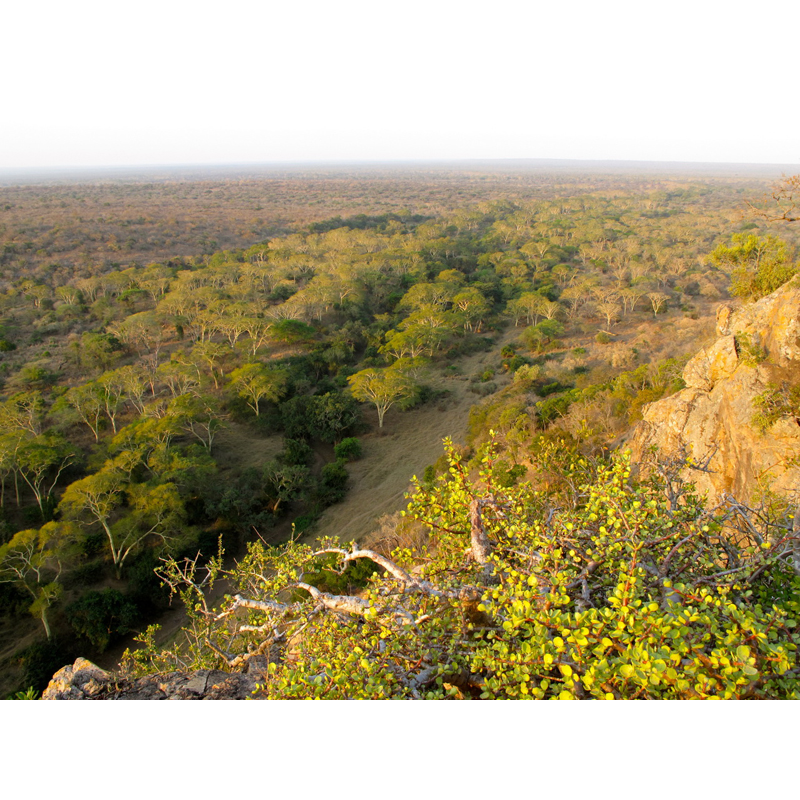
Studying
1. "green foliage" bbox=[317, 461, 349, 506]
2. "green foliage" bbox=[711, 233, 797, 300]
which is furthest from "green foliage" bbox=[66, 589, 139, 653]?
"green foliage" bbox=[711, 233, 797, 300]

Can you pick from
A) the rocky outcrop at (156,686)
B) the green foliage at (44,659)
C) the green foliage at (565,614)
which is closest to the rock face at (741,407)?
the green foliage at (565,614)

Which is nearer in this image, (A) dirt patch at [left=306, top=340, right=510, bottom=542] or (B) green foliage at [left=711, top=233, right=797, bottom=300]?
(B) green foliage at [left=711, top=233, right=797, bottom=300]

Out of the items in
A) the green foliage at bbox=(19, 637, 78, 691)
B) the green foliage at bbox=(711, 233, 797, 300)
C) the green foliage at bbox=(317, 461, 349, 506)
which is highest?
the green foliage at bbox=(711, 233, 797, 300)

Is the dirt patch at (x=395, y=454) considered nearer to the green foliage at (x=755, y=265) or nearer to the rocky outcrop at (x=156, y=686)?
the rocky outcrop at (x=156, y=686)

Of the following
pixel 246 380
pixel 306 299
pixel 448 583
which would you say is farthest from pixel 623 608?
pixel 306 299

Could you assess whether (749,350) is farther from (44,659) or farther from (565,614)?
(44,659)

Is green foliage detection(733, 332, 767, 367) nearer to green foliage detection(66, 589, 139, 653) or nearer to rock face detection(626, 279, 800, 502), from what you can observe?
rock face detection(626, 279, 800, 502)
